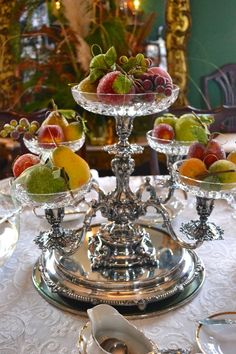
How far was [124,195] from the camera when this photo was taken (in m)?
0.86

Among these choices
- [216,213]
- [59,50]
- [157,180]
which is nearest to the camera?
[216,213]

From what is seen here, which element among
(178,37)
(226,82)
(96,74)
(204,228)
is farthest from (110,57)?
(178,37)

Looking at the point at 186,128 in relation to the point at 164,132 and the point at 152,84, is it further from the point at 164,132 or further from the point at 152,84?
the point at 152,84

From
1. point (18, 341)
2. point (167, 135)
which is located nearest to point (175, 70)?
point (167, 135)

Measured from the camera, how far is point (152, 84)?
73 centimetres

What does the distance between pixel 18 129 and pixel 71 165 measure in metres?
0.24

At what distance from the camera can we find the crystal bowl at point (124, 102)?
0.71 meters

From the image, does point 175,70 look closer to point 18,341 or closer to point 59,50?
point 59,50

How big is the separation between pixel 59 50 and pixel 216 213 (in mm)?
1913

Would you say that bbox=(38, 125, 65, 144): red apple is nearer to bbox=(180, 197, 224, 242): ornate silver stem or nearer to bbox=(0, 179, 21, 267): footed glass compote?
bbox=(0, 179, 21, 267): footed glass compote

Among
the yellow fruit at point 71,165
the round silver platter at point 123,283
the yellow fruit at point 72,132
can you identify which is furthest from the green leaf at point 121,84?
the round silver platter at point 123,283

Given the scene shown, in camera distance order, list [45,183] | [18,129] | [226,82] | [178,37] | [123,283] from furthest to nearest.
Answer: [178,37], [226,82], [18,129], [123,283], [45,183]

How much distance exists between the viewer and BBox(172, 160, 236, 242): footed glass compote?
0.70 m

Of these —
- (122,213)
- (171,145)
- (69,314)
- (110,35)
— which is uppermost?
(110,35)
